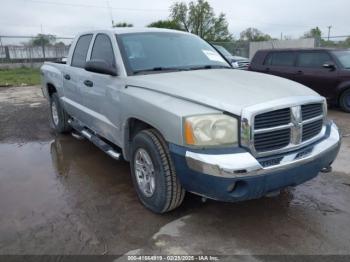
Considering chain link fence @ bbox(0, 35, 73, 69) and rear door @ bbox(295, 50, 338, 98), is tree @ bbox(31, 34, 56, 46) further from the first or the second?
rear door @ bbox(295, 50, 338, 98)

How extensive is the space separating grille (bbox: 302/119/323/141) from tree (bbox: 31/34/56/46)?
904 inches

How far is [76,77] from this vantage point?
5.07 meters

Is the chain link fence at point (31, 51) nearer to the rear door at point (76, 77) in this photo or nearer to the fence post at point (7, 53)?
the fence post at point (7, 53)

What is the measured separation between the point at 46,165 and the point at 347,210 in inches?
156

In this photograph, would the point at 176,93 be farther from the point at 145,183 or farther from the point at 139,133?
the point at 145,183

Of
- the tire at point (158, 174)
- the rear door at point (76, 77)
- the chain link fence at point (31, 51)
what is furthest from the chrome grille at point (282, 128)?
the chain link fence at point (31, 51)

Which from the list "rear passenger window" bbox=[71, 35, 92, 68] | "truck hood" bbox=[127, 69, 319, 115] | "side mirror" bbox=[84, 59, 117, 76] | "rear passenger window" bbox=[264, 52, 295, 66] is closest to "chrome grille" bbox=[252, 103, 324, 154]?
"truck hood" bbox=[127, 69, 319, 115]

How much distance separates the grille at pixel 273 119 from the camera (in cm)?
284

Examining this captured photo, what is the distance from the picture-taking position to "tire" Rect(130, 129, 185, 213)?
315cm

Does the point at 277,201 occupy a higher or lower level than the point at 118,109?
lower

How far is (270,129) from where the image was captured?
289 cm

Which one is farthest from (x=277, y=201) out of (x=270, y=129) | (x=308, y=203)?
(x=270, y=129)

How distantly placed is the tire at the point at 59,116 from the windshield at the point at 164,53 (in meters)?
2.71

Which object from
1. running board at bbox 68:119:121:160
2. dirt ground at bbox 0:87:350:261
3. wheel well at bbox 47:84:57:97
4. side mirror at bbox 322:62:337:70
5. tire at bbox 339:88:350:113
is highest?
side mirror at bbox 322:62:337:70
